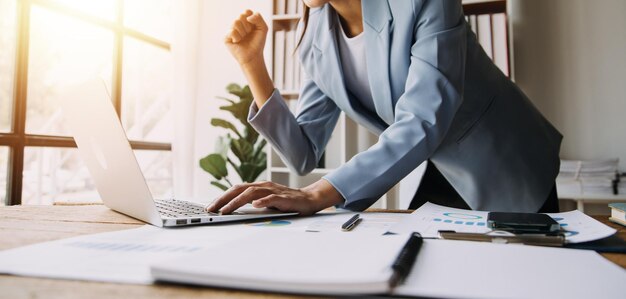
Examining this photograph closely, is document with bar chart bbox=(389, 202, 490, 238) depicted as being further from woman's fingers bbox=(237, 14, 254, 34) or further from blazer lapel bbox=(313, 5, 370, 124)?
woman's fingers bbox=(237, 14, 254, 34)

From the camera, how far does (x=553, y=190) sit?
1.16 m

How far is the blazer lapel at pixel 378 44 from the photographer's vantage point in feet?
3.20

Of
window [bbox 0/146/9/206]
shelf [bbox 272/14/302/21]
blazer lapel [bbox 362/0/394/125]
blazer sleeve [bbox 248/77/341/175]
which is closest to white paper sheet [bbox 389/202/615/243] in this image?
blazer lapel [bbox 362/0/394/125]

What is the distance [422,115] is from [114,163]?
0.60m

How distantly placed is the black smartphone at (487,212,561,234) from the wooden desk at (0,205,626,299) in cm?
8

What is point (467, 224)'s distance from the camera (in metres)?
0.62

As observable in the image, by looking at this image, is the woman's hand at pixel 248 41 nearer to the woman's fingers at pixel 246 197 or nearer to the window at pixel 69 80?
the woman's fingers at pixel 246 197

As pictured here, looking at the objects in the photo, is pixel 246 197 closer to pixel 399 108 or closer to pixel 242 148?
pixel 399 108

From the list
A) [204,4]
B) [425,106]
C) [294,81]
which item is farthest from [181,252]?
[204,4]

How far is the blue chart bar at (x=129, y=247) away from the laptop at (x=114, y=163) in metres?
0.13

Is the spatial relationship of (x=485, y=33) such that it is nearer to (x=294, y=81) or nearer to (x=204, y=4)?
(x=294, y=81)

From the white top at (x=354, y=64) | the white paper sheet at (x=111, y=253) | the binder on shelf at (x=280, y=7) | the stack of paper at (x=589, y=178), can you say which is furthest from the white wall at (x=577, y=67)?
the white paper sheet at (x=111, y=253)

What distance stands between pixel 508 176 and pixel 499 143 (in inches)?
3.7

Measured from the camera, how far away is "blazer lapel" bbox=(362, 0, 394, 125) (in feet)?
3.20
